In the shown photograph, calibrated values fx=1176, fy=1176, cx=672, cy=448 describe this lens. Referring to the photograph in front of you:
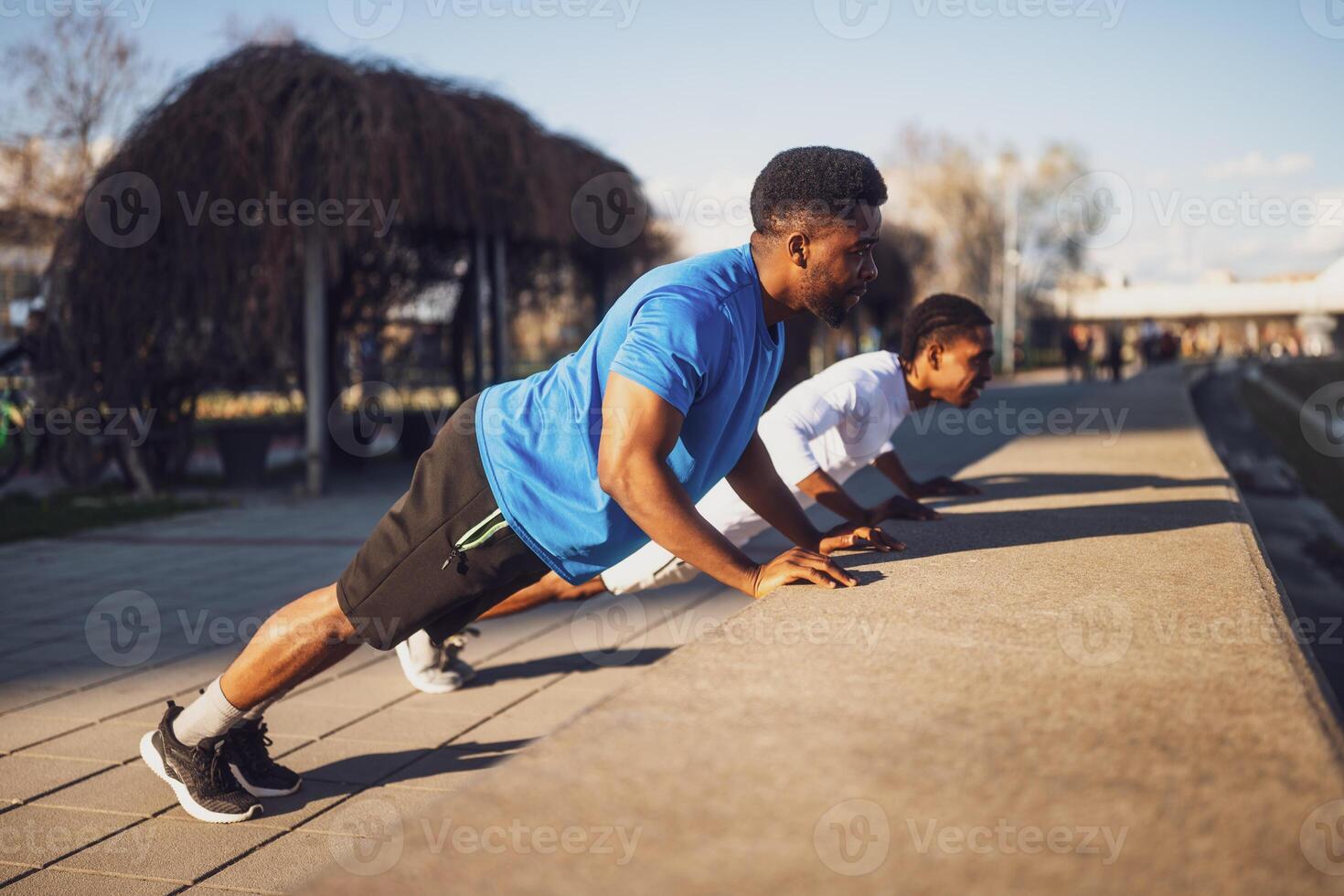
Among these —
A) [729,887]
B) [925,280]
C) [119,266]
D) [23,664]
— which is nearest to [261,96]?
[119,266]

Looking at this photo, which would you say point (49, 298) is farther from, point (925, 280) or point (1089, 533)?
point (925, 280)

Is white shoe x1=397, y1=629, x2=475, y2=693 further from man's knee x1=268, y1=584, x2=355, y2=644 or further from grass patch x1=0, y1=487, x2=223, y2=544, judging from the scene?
grass patch x1=0, y1=487, x2=223, y2=544

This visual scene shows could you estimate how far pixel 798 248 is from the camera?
2830 millimetres

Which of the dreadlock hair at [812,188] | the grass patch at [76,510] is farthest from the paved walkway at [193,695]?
the dreadlock hair at [812,188]

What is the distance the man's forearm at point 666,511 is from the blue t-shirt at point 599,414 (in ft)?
0.59

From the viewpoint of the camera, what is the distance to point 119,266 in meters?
10.2

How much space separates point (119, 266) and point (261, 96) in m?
1.93

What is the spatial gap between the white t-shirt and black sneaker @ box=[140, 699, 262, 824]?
5.70 feet

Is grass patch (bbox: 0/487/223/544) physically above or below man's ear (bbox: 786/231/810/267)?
below

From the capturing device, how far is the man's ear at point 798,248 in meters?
2.82

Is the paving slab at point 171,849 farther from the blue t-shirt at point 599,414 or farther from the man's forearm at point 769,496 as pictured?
the man's forearm at point 769,496

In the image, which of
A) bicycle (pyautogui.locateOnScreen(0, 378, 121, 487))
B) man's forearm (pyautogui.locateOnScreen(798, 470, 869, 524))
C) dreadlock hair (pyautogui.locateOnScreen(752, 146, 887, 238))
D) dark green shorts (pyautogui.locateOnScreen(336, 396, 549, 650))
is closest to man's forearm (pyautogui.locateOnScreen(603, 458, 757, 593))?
dark green shorts (pyautogui.locateOnScreen(336, 396, 549, 650))

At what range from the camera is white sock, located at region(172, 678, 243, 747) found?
3148mm

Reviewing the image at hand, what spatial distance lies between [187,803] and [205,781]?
0.08 metres
